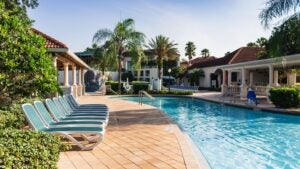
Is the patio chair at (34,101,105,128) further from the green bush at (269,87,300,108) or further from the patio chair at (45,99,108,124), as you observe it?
the green bush at (269,87,300,108)

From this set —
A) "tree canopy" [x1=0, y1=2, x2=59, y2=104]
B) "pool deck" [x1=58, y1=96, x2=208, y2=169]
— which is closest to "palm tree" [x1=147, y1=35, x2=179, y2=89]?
"pool deck" [x1=58, y1=96, x2=208, y2=169]

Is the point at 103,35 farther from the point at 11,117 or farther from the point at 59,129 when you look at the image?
the point at 59,129

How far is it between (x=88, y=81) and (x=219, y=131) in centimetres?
3636

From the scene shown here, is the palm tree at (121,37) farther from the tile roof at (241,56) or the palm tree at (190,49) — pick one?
the palm tree at (190,49)

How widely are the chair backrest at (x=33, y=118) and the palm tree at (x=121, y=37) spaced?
27.7m

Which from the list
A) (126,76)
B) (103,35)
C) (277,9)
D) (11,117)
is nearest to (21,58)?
(11,117)

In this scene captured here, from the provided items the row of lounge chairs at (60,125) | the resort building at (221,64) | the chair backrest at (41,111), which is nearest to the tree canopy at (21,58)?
the chair backrest at (41,111)

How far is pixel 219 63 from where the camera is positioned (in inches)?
1914

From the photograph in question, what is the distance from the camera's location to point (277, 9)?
1529 centimetres

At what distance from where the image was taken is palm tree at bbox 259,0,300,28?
47.6 ft

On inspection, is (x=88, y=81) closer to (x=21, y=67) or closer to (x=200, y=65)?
(x=200, y=65)

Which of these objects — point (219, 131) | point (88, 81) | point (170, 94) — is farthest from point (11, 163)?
point (88, 81)

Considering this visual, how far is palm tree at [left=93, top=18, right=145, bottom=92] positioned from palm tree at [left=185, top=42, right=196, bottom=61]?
2095 inches

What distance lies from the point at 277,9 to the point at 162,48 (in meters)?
34.8
